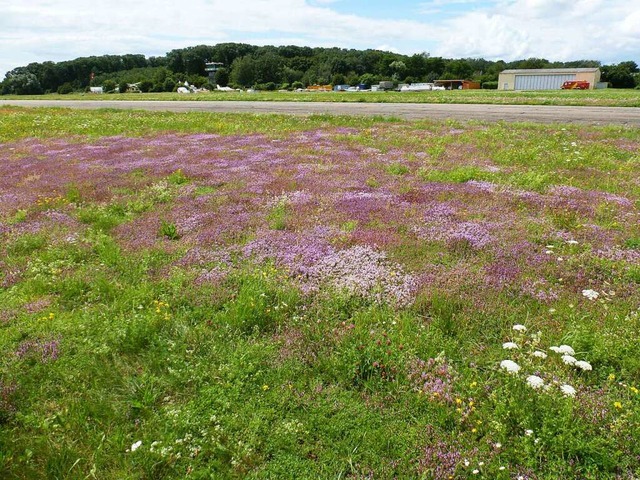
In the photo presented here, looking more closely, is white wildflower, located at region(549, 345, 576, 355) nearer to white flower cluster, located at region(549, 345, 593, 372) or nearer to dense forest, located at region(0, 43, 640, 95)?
white flower cluster, located at region(549, 345, 593, 372)

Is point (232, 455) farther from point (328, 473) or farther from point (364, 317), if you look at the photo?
point (364, 317)

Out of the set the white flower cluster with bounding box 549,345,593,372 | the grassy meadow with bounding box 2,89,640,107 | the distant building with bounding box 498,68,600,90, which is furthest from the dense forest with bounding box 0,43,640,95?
the white flower cluster with bounding box 549,345,593,372

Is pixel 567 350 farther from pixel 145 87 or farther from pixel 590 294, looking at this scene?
pixel 145 87

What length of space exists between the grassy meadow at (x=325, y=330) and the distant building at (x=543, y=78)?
4311 inches

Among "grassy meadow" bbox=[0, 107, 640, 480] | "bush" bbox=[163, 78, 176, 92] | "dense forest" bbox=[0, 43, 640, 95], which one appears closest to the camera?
"grassy meadow" bbox=[0, 107, 640, 480]

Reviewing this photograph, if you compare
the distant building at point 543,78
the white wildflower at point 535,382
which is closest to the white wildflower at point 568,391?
the white wildflower at point 535,382

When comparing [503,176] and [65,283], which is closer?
[65,283]

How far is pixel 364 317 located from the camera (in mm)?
6250

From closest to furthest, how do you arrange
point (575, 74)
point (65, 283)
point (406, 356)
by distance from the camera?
point (406, 356), point (65, 283), point (575, 74)

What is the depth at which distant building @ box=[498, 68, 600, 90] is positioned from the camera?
105750mm

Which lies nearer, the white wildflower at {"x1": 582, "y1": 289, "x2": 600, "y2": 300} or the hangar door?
the white wildflower at {"x1": 582, "y1": 289, "x2": 600, "y2": 300}

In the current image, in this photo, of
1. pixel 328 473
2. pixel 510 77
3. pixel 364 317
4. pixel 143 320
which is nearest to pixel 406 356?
pixel 364 317

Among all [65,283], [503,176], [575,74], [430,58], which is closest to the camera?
[65,283]

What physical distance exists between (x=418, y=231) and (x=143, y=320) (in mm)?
5797
